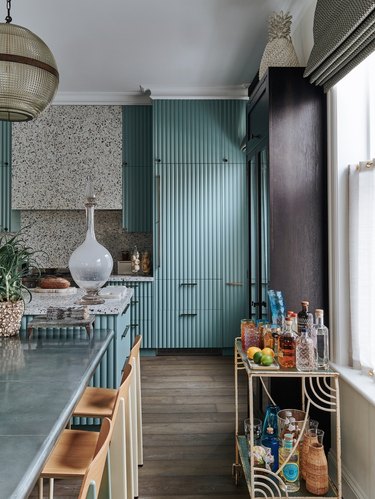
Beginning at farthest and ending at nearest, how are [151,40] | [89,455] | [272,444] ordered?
[151,40] → [272,444] → [89,455]

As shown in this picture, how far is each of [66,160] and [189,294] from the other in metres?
2.02

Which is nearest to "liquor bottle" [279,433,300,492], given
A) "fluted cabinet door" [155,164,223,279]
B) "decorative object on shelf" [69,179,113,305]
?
"decorative object on shelf" [69,179,113,305]

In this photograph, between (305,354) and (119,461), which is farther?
(305,354)

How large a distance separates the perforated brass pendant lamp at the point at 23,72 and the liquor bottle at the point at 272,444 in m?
1.86

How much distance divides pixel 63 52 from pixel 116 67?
54 cm

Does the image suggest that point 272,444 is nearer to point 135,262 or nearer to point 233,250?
point 233,250

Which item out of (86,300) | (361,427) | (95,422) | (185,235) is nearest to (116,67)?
(185,235)

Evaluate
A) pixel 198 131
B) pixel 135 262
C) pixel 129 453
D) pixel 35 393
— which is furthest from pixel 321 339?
pixel 198 131

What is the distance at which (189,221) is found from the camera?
183 inches

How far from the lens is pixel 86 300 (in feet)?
8.16

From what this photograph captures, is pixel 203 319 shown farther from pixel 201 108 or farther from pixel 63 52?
pixel 63 52

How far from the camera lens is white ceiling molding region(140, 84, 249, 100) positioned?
4594 mm

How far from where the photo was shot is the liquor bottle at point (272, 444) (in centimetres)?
201

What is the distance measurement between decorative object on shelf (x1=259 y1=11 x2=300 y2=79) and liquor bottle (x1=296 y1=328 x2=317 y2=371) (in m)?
1.57
